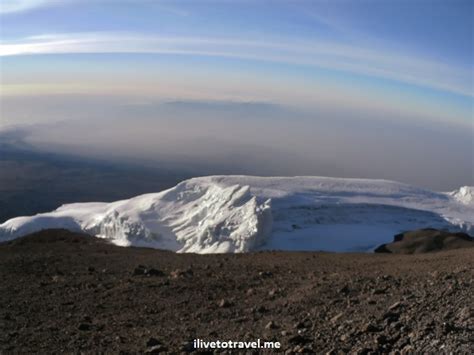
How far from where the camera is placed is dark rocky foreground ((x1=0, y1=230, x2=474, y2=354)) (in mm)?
6145

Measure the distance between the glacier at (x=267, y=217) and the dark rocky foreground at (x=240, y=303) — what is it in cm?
376

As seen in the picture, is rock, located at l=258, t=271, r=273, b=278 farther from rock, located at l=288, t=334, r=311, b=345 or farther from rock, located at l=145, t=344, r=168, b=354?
rock, located at l=145, t=344, r=168, b=354

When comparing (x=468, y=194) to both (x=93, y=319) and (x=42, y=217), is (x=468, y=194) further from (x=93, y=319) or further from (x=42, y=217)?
(x=93, y=319)

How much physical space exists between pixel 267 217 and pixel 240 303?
758cm

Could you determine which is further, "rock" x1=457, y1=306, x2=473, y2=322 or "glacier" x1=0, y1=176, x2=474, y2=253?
"glacier" x1=0, y1=176, x2=474, y2=253

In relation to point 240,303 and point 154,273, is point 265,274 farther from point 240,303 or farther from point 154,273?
point 154,273

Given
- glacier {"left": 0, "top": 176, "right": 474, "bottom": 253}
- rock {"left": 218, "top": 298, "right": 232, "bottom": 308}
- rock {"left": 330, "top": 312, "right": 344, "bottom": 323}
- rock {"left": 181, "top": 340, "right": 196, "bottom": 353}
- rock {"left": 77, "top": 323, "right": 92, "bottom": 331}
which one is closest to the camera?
rock {"left": 181, "top": 340, "right": 196, "bottom": 353}

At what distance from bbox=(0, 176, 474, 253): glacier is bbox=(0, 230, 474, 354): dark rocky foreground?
12.3 ft

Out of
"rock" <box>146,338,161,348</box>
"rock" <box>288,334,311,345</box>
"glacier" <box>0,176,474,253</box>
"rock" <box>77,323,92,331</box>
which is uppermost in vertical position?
"glacier" <box>0,176,474,253</box>

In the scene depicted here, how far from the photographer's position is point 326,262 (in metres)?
11.3

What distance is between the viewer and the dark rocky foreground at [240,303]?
6145 mm

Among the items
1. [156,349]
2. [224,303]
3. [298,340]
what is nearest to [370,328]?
[298,340]

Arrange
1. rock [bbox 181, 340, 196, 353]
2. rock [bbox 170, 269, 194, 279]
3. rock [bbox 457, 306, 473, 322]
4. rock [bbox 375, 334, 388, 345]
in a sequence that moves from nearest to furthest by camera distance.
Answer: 1. rock [bbox 375, 334, 388, 345]
2. rock [bbox 457, 306, 473, 322]
3. rock [bbox 181, 340, 196, 353]
4. rock [bbox 170, 269, 194, 279]

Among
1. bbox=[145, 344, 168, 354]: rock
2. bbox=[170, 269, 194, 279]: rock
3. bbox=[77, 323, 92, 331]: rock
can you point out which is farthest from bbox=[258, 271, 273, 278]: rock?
bbox=[145, 344, 168, 354]: rock
